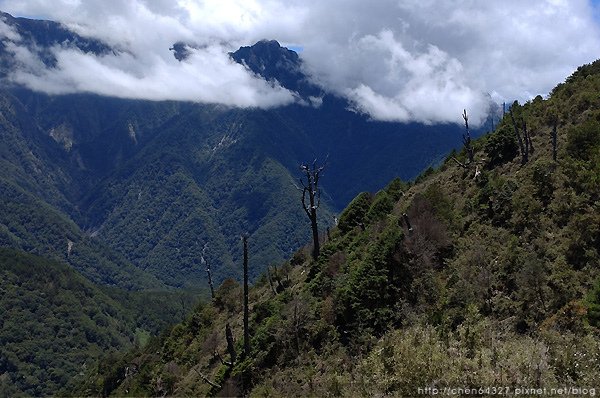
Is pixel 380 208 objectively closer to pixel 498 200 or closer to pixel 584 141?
pixel 498 200

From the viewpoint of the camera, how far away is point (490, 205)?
112 ft

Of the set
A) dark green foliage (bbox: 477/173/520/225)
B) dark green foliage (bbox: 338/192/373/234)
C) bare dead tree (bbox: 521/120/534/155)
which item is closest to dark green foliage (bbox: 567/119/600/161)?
dark green foliage (bbox: 477/173/520/225)

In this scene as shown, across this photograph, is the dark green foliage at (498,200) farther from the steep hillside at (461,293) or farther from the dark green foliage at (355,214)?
the dark green foliage at (355,214)

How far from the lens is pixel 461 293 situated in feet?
87.8

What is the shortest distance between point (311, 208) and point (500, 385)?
31.3 m

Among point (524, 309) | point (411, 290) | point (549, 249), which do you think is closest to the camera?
point (524, 309)

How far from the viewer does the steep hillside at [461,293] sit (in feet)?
56.4

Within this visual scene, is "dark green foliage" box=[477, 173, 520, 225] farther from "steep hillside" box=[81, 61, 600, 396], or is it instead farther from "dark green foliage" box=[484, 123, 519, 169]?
"dark green foliage" box=[484, 123, 519, 169]

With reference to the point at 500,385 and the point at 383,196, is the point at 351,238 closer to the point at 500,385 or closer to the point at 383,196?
the point at 383,196

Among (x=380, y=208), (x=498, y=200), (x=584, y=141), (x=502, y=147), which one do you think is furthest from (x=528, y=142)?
(x=380, y=208)

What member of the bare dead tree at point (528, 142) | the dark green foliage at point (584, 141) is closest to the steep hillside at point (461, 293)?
the dark green foliage at point (584, 141)

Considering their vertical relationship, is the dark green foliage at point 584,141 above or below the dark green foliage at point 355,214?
above

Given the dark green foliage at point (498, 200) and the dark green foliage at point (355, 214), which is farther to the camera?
the dark green foliage at point (355, 214)

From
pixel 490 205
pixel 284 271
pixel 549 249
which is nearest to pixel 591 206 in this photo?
pixel 549 249
